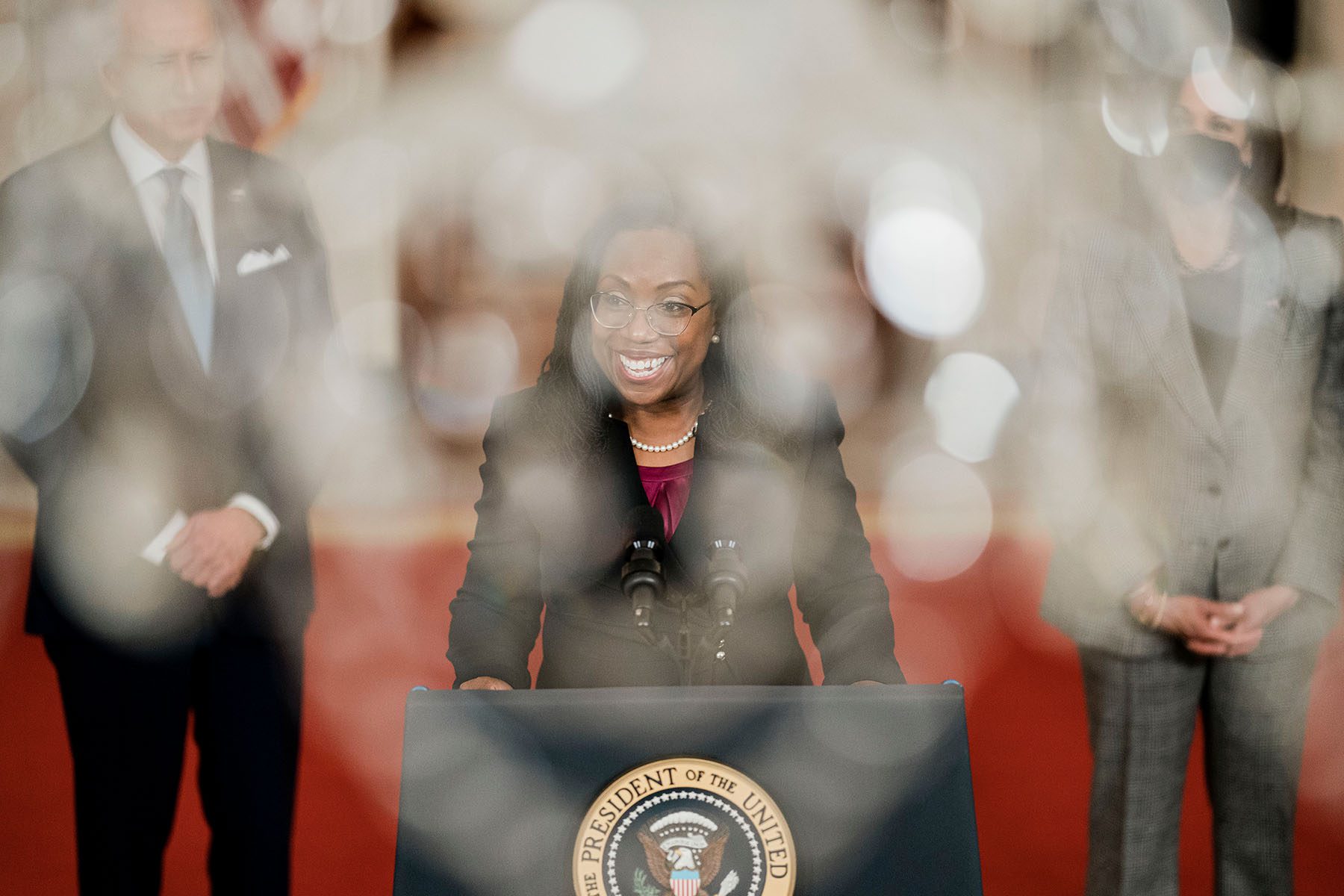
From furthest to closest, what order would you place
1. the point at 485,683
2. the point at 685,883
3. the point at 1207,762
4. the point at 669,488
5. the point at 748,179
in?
the point at 748,179 < the point at 1207,762 < the point at 669,488 < the point at 485,683 < the point at 685,883

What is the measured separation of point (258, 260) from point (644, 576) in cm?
142

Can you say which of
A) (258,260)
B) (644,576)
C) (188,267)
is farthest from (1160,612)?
(188,267)

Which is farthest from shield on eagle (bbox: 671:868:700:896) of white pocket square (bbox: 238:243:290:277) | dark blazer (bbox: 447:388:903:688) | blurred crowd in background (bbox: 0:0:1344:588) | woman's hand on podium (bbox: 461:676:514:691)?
blurred crowd in background (bbox: 0:0:1344:588)

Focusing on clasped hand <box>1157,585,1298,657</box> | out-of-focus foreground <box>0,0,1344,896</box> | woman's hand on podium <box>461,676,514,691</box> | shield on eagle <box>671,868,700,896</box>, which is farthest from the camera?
out-of-focus foreground <box>0,0,1344,896</box>

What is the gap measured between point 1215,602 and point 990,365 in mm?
1663

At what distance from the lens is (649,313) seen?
5.38 feet

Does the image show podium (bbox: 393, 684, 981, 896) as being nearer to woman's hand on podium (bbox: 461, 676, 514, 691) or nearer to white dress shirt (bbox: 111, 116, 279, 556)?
woman's hand on podium (bbox: 461, 676, 514, 691)

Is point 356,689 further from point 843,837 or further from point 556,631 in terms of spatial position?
point 843,837

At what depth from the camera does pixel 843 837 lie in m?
0.99

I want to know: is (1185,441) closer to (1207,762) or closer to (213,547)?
(1207,762)

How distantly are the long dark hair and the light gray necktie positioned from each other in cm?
78

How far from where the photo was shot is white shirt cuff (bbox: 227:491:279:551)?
2.07 metres

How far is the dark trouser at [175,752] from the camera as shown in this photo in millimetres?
2049

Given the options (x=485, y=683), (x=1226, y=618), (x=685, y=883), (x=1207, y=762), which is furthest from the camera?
(x=1207, y=762)
